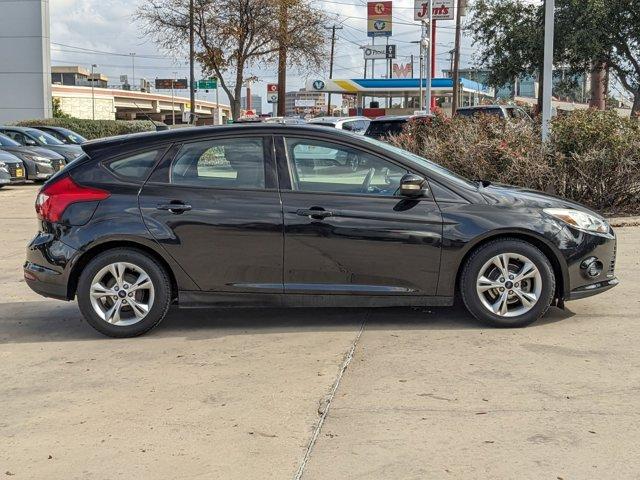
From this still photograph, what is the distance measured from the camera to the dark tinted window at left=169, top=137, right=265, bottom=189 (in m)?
6.20

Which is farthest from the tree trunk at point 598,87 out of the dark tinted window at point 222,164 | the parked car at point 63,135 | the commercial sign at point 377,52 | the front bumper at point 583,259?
the commercial sign at point 377,52

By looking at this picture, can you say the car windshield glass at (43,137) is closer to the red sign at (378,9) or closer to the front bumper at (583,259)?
the front bumper at (583,259)

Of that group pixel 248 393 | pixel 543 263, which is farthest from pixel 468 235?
pixel 248 393

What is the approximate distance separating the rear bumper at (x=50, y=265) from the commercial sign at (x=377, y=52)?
74308mm

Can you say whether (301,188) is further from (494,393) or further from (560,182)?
(560,182)

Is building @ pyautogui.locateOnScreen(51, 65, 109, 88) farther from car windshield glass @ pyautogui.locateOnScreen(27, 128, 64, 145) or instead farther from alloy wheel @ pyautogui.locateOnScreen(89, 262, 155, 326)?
alloy wheel @ pyautogui.locateOnScreen(89, 262, 155, 326)

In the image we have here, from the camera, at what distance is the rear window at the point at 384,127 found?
18531mm

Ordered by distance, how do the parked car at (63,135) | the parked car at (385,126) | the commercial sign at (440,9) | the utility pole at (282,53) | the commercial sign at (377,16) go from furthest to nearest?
1. the commercial sign at (377,16)
2. the commercial sign at (440,9)
3. the utility pole at (282,53)
4. the parked car at (63,135)
5. the parked car at (385,126)

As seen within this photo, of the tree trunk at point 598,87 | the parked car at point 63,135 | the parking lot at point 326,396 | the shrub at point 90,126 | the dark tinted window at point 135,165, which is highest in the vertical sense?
the tree trunk at point 598,87

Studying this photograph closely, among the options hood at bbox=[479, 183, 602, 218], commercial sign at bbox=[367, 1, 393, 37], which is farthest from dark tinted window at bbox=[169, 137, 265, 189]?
commercial sign at bbox=[367, 1, 393, 37]

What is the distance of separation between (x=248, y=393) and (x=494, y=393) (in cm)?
152

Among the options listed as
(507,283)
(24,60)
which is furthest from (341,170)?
(24,60)

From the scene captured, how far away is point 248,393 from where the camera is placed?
4871mm

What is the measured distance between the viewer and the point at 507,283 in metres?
6.09
